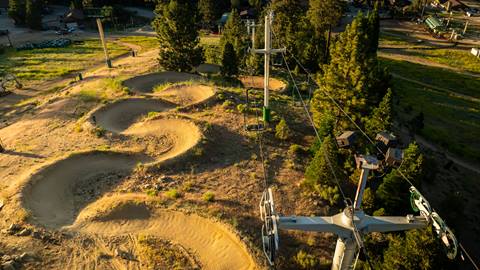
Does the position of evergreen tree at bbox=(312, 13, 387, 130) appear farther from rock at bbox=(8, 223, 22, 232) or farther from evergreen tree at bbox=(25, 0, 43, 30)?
evergreen tree at bbox=(25, 0, 43, 30)

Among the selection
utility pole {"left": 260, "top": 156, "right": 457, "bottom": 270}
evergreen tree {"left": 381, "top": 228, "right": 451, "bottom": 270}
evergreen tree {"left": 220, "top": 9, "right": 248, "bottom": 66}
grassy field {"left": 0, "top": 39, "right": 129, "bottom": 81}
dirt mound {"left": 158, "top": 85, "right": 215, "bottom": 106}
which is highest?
utility pole {"left": 260, "top": 156, "right": 457, "bottom": 270}

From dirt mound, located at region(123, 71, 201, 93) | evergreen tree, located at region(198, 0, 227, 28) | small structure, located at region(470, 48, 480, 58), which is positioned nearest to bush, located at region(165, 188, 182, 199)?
dirt mound, located at region(123, 71, 201, 93)

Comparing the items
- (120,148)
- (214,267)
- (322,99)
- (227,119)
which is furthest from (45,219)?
(322,99)

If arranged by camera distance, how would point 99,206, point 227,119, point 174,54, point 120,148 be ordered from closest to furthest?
point 99,206
point 120,148
point 227,119
point 174,54

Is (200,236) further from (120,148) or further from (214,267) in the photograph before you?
(120,148)

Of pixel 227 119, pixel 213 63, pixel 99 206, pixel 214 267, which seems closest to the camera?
pixel 214 267

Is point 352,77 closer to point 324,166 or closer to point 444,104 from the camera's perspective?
point 324,166

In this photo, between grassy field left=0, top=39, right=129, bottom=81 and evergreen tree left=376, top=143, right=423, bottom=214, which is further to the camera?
grassy field left=0, top=39, right=129, bottom=81
